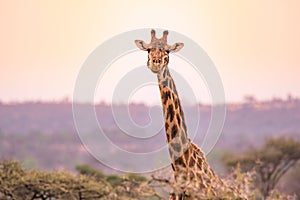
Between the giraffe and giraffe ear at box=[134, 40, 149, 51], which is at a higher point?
giraffe ear at box=[134, 40, 149, 51]

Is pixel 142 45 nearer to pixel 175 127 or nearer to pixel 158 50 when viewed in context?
pixel 158 50

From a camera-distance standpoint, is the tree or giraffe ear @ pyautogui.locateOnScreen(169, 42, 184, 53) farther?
the tree

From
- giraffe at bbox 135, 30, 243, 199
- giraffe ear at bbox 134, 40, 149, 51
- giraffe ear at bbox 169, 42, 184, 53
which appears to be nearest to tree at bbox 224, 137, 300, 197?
giraffe at bbox 135, 30, 243, 199

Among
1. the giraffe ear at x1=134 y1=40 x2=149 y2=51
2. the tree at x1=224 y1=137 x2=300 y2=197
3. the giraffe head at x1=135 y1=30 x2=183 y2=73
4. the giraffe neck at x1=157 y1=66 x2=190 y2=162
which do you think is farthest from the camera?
the tree at x1=224 y1=137 x2=300 y2=197

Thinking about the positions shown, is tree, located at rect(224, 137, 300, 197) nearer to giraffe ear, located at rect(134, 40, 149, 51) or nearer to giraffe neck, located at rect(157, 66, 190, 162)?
giraffe neck, located at rect(157, 66, 190, 162)

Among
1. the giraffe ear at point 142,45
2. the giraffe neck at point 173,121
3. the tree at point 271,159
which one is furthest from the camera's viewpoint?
the tree at point 271,159

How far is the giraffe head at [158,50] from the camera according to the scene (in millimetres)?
11086

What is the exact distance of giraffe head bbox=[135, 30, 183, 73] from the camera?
11.1 m

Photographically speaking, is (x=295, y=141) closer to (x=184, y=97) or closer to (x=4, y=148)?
(x=184, y=97)

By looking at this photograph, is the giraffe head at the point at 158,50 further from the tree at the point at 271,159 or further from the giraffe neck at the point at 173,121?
the tree at the point at 271,159

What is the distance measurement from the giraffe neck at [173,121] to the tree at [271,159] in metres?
23.2

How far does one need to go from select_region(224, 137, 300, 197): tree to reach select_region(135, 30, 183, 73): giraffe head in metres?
23.7

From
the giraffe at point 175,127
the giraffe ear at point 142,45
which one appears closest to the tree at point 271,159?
the giraffe at point 175,127

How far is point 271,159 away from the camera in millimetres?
35406
